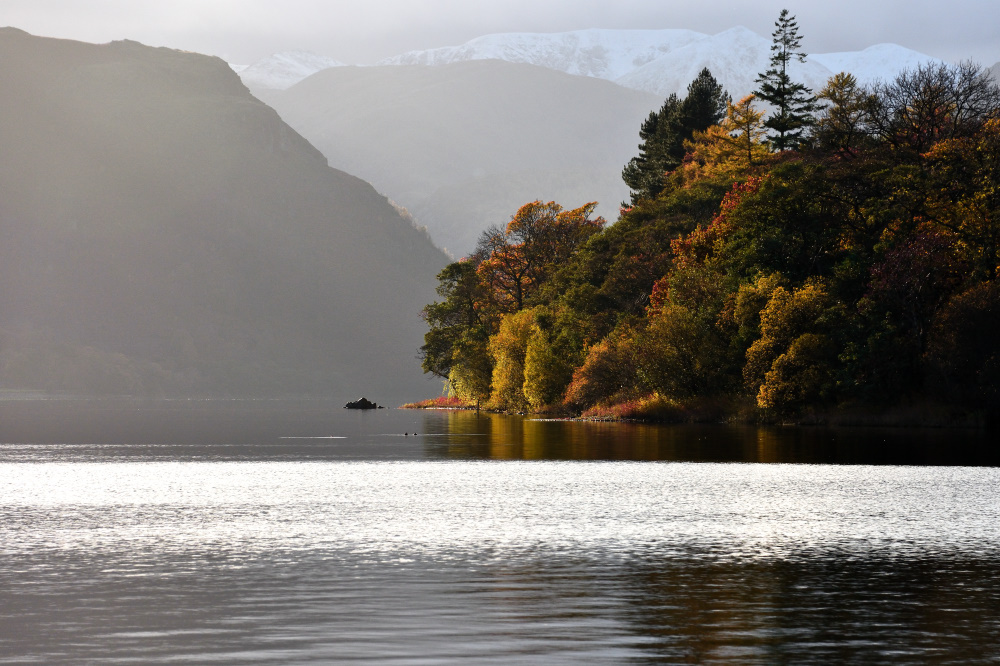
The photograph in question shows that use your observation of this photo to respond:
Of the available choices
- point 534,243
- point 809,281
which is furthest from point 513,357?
point 809,281

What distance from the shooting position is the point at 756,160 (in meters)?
134

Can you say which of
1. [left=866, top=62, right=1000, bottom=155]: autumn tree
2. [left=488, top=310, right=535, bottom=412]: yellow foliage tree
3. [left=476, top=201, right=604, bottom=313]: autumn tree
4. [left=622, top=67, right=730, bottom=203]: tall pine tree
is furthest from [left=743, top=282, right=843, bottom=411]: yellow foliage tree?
[left=622, top=67, right=730, bottom=203]: tall pine tree

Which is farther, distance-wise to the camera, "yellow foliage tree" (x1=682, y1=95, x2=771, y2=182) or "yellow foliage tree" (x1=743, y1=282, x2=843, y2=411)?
"yellow foliage tree" (x1=682, y1=95, x2=771, y2=182)

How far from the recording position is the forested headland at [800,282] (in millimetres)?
84312

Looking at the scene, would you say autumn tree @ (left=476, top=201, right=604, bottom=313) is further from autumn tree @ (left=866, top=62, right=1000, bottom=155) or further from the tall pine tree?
→ autumn tree @ (left=866, top=62, right=1000, bottom=155)

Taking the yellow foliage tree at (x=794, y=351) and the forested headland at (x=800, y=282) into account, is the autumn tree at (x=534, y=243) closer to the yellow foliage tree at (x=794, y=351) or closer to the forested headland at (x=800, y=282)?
the forested headland at (x=800, y=282)

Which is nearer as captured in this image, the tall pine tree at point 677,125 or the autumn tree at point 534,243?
the autumn tree at point 534,243

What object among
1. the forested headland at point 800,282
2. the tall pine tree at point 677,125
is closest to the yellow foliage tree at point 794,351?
the forested headland at point 800,282

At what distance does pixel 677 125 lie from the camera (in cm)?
15812

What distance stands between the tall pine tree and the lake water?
110594mm

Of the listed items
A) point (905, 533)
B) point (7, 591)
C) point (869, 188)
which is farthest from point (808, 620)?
point (869, 188)

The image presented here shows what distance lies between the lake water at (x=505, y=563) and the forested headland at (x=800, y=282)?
3503 cm

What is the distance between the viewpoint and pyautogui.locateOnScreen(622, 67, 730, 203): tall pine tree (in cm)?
15600

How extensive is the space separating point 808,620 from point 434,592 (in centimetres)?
660
